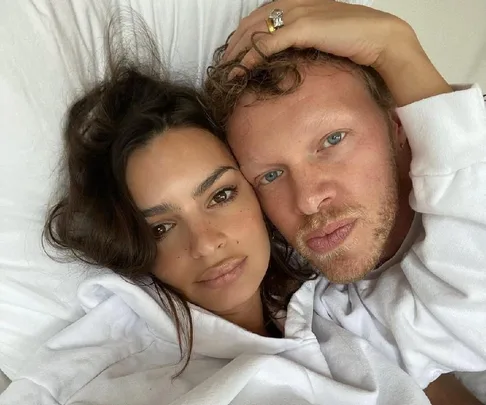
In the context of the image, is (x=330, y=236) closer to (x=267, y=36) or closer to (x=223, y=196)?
(x=223, y=196)

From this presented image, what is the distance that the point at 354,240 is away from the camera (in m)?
1.10

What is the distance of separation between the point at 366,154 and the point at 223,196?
290 mm

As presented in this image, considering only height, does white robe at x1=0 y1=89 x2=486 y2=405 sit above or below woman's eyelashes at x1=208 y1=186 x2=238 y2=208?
below

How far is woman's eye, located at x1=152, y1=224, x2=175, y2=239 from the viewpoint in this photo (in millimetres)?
1134

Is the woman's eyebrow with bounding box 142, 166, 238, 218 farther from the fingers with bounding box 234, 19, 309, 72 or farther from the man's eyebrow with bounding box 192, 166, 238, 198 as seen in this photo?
the fingers with bounding box 234, 19, 309, 72

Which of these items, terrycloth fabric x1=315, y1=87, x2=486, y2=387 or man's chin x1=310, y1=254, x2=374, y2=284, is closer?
terrycloth fabric x1=315, y1=87, x2=486, y2=387

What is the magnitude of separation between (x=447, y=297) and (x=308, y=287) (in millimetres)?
301

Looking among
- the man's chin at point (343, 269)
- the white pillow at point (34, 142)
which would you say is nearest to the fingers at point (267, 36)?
the white pillow at point (34, 142)

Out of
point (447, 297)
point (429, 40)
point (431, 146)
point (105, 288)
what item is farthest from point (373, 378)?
point (429, 40)

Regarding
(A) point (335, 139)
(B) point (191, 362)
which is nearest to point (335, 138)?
(A) point (335, 139)

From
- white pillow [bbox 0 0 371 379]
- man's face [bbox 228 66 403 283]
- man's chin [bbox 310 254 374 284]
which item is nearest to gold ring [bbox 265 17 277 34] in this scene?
man's face [bbox 228 66 403 283]

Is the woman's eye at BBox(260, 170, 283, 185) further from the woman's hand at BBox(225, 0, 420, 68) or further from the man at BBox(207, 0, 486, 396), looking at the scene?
the woman's hand at BBox(225, 0, 420, 68)

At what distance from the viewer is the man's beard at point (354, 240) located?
1077 millimetres

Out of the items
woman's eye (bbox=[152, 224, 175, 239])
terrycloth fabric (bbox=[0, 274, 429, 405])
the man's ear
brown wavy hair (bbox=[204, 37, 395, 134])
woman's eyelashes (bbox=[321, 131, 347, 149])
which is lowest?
terrycloth fabric (bbox=[0, 274, 429, 405])
